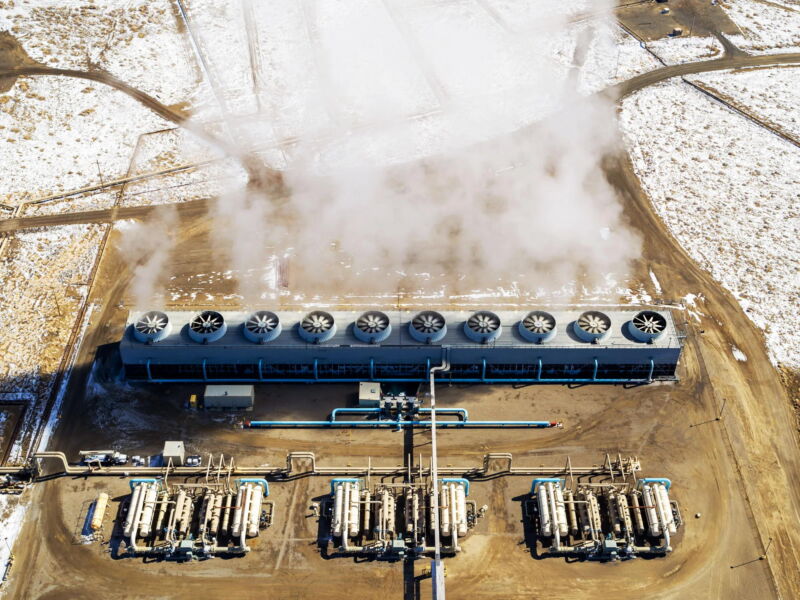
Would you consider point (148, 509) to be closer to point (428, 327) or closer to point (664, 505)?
point (428, 327)

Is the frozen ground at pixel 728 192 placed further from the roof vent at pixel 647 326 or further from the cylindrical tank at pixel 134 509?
the cylindrical tank at pixel 134 509

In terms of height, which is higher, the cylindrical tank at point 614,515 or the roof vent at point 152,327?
the roof vent at point 152,327

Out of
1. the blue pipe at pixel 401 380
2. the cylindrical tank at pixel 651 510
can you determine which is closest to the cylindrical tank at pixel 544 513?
the cylindrical tank at pixel 651 510

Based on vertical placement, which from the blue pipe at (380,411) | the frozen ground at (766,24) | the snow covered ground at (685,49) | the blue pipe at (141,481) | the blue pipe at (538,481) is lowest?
the blue pipe at (141,481)

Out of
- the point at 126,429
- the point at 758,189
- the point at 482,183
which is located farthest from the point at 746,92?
the point at 126,429

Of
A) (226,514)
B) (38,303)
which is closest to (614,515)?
(226,514)

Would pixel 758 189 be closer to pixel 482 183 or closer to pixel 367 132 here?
pixel 482 183
